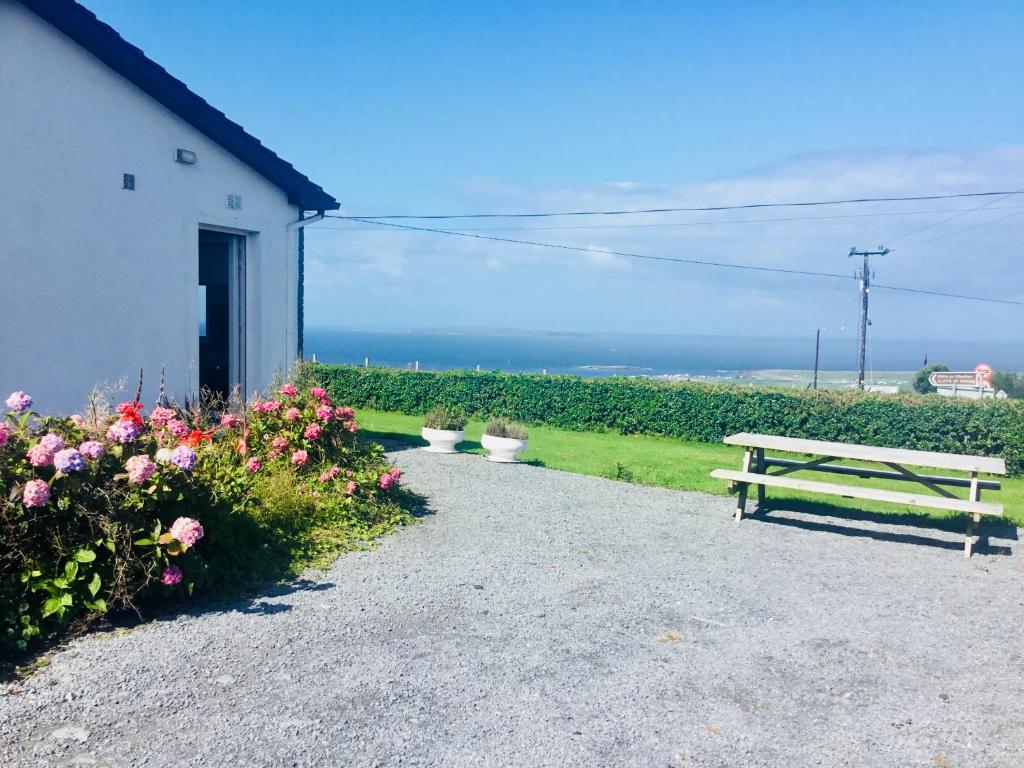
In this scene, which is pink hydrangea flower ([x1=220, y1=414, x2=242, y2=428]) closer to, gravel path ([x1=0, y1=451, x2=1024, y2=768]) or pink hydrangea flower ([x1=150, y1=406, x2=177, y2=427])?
pink hydrangea flower ([x1=150, y1=406, x2=177, y2=427])

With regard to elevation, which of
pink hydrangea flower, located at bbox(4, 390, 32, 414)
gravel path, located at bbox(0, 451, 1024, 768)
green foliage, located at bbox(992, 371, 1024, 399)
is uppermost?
pink hydrangea flower, located at bbox(4, 390, 32, 414)

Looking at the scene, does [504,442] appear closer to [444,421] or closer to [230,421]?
[444,421]

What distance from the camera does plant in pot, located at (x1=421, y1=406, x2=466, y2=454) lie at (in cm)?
1132

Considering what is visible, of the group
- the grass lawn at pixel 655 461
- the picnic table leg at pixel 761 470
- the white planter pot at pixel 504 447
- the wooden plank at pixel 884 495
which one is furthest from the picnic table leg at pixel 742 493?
the white planter pot at pixel 504 447

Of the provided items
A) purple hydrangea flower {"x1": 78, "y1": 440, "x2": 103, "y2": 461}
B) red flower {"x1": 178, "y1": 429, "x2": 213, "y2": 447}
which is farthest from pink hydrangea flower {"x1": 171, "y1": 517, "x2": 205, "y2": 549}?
red flower {"x1": 178, "y1": 429, "x2": 213, "y2": 447}

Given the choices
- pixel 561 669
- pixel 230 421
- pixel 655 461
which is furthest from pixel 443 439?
pixel 561 669

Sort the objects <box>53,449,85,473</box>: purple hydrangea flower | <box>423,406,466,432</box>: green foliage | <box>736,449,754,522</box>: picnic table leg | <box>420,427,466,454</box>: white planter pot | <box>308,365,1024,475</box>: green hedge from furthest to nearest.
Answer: <box>308,365,1024,475</box>: green hedge < <box>423,406,466,432</box>: green foliage < <box>420,427,466,454</box>: white planter pot < <box>736,449,754,522</box>: picnic table leg < <box>53,449,85,473</box>: purple hydrangea flower

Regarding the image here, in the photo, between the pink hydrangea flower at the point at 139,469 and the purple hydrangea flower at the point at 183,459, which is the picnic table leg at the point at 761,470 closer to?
the purple hydrangea flower at the point at 183,459

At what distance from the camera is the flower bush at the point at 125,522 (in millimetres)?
4500

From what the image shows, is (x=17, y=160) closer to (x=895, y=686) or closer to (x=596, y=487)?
(x=596, y=487)

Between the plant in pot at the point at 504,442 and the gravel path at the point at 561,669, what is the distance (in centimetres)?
372

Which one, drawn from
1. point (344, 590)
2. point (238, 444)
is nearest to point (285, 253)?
point (238, 444)

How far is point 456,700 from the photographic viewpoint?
13.2 feet

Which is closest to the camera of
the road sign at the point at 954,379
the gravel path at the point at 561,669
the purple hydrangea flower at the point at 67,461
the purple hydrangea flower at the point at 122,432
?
the gravel path at the point at 561,669
